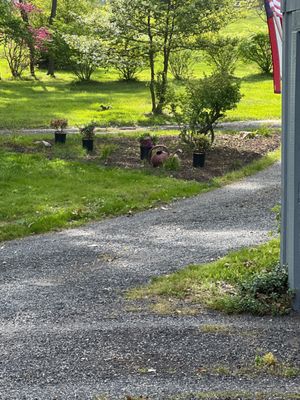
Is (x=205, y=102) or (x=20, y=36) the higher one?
(x=20, y=36)

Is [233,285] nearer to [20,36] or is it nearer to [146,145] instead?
[146,145]

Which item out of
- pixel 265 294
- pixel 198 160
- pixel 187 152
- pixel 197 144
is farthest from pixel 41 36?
pixel 265 294

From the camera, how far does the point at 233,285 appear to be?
7.10 metres

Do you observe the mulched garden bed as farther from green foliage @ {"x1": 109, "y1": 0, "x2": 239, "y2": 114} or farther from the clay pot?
green foliage @ {"x1": 109, "y1": 0, "x2": 239, "y2": 114}

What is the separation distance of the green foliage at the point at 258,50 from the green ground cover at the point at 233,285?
25340mm

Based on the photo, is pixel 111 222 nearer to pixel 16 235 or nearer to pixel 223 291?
pixel 16 235

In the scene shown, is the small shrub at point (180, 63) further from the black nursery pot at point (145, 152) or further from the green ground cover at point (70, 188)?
the black nursery pot at point (145, 152)

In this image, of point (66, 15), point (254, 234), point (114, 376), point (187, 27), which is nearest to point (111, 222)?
point (254, 234)

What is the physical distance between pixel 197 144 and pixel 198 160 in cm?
57

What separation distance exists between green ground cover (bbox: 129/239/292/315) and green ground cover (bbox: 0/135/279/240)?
130 inches

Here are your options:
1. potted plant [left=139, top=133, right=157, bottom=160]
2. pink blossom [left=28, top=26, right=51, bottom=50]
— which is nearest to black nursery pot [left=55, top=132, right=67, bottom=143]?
potted plant [left=139, top=133, right=157, bottom=160]

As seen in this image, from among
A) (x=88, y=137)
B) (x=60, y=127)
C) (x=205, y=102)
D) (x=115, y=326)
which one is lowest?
(x=115, y=326)

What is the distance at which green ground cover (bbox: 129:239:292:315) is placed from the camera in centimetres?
637

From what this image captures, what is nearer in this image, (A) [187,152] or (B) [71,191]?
(B) [71,191]
